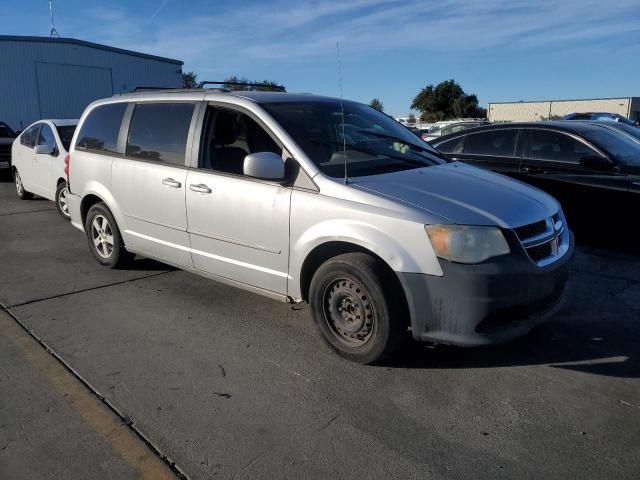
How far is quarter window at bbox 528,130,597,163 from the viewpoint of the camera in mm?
6297

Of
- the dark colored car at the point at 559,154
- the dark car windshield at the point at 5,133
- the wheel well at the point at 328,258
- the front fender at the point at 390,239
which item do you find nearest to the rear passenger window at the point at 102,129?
the wheel well at the point at 328,258

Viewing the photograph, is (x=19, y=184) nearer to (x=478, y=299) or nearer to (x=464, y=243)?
(x=464, y=243)

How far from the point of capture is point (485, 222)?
3164 mm

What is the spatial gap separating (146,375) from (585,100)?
201 feet

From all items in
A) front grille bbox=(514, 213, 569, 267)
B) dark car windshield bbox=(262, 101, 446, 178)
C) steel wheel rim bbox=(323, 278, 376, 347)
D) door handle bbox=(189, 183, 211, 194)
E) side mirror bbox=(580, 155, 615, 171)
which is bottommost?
steel wheel rim bbox=(323, 278, 376, 347)

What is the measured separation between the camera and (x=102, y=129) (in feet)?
18.1

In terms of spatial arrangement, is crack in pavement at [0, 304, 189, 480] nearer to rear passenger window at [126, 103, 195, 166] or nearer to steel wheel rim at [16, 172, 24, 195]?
rear passenger window at [126, 103, 195, 166]

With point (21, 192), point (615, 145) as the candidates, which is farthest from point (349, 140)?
point (21, 192)

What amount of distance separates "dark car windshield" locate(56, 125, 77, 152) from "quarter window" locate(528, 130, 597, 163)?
697 centimetres

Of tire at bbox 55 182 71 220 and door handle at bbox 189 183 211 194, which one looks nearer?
door handle at bbox 189 183 211 194

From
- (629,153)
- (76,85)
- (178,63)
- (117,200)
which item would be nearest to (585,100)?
(178,63)

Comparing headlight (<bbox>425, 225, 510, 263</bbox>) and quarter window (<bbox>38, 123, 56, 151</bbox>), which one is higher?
quarter window (<bbox>38, 123, 56, 151</bbox>)

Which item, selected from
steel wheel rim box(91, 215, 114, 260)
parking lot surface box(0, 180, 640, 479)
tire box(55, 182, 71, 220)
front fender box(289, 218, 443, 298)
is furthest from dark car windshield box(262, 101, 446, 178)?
tire box(55, 182, 71, 220)

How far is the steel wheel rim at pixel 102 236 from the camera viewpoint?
18.3 ft
